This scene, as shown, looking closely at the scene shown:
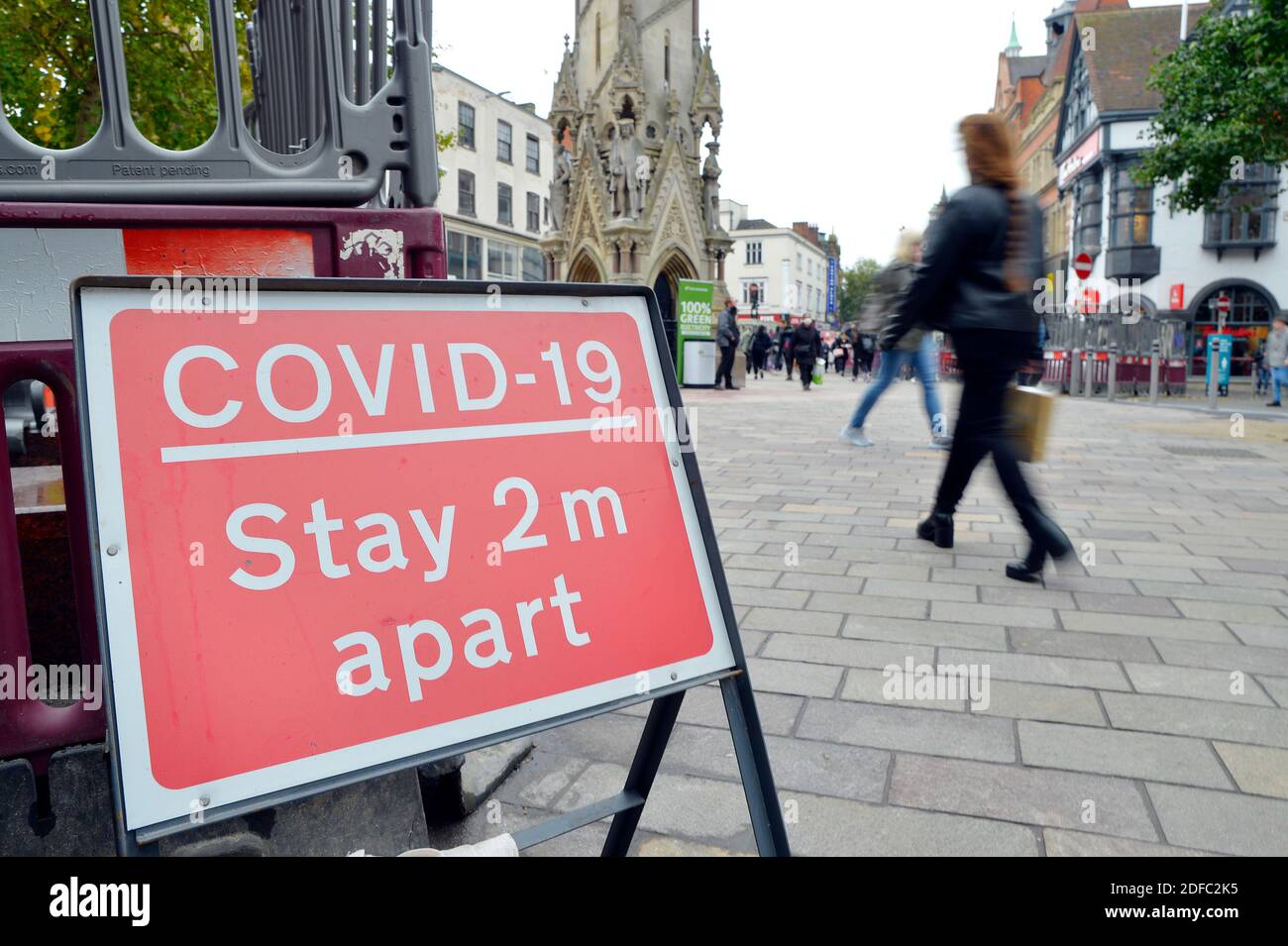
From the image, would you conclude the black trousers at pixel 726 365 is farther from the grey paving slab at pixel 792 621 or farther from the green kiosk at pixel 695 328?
the grey paving slab at pixel 792 621

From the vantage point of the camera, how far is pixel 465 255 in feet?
138

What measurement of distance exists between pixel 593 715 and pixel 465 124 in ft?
144

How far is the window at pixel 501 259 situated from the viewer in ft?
144

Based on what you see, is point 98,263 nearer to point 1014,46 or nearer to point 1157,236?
point 1157,236

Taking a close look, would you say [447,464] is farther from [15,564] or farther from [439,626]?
[15,564]

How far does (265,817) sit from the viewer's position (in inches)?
78.8

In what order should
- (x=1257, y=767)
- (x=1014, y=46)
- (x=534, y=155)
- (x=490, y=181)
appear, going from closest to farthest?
(x=1257, y=767)
(x=490, y=181)
(x=534, y=155)
(x=1014, y=46)

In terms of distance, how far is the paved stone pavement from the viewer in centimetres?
243

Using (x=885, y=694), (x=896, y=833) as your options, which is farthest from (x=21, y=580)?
(x=885, y=694)

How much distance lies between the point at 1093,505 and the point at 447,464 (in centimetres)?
642

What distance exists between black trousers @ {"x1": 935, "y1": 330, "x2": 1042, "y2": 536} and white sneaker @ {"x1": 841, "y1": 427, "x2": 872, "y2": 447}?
5622 mm

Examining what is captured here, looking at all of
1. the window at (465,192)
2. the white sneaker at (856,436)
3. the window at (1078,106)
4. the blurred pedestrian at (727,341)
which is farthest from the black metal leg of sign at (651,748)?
the window at (1078,106)

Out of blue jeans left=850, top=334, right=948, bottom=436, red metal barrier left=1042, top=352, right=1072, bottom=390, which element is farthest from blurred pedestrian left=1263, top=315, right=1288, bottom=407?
blue jeans left=850, top=334, right=948, bottom=436
